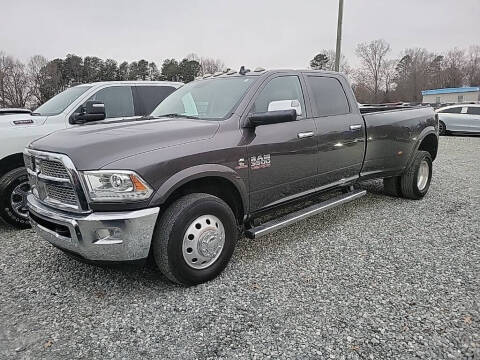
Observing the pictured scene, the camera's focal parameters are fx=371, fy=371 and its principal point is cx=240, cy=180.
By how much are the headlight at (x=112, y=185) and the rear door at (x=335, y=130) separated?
223 centimetres

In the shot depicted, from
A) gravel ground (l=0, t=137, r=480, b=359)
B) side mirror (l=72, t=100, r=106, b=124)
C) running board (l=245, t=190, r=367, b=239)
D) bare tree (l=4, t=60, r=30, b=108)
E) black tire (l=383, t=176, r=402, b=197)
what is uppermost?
bare tree (l=4, t=60, r=30, b=108)

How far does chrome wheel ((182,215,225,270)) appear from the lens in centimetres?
307

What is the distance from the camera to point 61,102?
5621 mm

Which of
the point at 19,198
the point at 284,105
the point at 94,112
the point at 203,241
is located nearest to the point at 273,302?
the point at 203,241

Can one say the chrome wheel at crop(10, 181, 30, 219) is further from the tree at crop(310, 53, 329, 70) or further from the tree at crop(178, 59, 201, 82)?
the tree at crop(310, 53, 329, 70)

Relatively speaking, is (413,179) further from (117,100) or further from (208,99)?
(117,100)

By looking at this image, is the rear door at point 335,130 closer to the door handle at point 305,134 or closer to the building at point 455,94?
the door handle at point 305,134

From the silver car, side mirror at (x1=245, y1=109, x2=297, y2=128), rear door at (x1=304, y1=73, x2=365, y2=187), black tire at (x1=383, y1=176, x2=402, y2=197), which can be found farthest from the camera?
the silver car

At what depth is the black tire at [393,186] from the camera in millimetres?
5812

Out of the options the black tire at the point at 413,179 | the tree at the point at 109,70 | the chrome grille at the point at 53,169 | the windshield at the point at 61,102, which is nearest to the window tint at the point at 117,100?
the windshield at the point at 61,102

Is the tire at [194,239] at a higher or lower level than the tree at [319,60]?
lower

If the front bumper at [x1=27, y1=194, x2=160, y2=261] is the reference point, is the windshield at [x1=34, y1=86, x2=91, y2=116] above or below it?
above

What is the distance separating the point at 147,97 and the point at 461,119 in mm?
16266

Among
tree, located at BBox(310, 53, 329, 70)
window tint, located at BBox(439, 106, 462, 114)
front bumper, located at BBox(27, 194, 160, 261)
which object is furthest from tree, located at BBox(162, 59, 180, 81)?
front bumper, located at BBox(27, 194, 160, 261)
